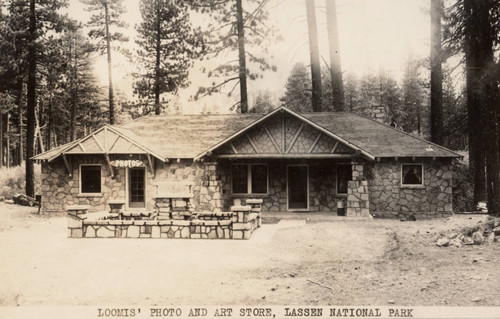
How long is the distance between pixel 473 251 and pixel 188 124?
12.6 meters

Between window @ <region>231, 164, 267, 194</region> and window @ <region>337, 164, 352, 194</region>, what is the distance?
2.59m

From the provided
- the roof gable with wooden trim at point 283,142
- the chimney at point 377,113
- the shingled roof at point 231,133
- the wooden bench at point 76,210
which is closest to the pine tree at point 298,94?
the chimney at point 377,113

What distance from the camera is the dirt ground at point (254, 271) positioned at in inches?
232

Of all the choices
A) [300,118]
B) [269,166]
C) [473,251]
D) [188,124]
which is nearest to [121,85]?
[188,124]

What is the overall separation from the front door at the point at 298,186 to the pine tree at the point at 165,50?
6.94 meters

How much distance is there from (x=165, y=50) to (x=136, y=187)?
20.6 feet

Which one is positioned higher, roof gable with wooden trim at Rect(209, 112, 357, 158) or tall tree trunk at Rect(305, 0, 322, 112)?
tall tree trunk at Rect(305, 0, 322, 112)

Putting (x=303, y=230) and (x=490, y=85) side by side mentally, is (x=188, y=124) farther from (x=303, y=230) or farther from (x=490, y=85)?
(x=490, y=85)

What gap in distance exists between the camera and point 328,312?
5484 mm

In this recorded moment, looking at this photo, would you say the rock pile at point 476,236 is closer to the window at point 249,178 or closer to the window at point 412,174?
the window at point 412,174

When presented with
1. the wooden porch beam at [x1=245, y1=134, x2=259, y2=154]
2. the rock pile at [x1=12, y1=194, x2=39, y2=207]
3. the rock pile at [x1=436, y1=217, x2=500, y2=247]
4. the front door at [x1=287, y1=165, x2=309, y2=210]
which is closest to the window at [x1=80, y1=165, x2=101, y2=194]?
the rock pile at [x1=12, y1=194, x2=39, y2=207]

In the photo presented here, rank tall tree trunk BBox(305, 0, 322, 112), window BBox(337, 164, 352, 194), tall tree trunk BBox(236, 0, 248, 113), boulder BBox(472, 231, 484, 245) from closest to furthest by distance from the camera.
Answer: boulder BBox(472, 231, 484, 245) < window BBox(337, 164, 352, 194) < tall tree trunk BBox(305, 0, 322, 112) < tall tree trunk BBox(236, 0, 248, 113)

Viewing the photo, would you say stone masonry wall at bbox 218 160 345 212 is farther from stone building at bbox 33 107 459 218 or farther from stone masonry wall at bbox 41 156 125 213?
stone masonry wall at bbox 41 156 125 213

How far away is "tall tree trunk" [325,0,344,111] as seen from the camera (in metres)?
15.3
